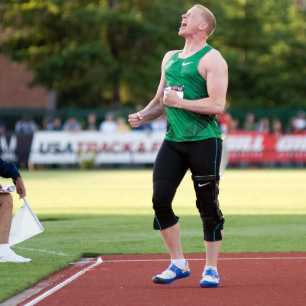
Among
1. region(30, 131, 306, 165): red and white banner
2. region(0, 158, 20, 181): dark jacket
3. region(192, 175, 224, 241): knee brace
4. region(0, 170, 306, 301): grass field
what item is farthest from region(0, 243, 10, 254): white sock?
region(30, 131, 306, 165): red and white banner

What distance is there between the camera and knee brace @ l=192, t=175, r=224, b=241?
9.71 m

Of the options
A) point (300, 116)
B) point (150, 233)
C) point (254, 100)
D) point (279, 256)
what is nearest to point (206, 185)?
point (279, 256)

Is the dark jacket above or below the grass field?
above

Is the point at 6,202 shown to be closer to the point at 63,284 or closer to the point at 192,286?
the point at 63,284

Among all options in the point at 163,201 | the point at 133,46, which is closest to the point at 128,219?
the point at 163,201

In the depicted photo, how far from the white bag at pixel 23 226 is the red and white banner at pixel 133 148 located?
92.5 ft

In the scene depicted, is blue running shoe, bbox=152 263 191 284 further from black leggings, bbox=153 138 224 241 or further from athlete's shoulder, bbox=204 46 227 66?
athlete's shoulder, bbox=204 46 227 66

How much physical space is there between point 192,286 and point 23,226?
2.32m

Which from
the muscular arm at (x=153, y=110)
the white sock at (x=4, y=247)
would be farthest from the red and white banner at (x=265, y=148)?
the muscular arm at (x=153, y=110)

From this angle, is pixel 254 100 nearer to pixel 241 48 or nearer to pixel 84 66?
pixel 241 48

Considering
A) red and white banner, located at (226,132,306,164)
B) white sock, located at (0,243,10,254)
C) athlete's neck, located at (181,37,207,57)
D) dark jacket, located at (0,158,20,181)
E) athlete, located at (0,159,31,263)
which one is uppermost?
athlete's neck, located at (181,37,207,57)

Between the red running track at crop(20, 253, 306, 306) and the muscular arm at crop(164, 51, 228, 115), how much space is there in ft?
4.56

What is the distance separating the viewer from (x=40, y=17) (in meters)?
53.1

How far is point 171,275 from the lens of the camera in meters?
9.92
